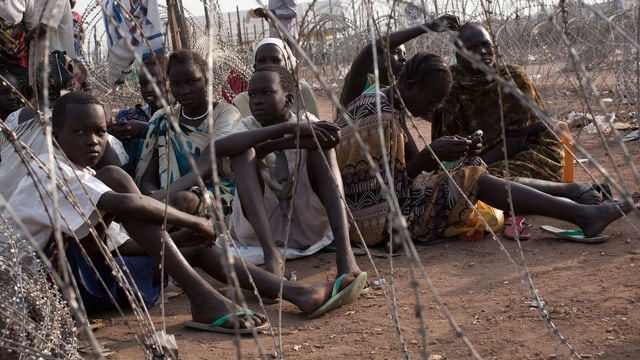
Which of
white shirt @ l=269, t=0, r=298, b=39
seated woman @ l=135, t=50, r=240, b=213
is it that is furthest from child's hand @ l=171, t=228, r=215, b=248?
white shirt @ l=269, t=0, r=298, b=39

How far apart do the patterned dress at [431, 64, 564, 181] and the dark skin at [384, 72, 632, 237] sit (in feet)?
1.87

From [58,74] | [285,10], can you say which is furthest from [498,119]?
[285,10]

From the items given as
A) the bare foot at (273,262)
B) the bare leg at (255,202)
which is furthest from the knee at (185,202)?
the bare foot at (273,262)

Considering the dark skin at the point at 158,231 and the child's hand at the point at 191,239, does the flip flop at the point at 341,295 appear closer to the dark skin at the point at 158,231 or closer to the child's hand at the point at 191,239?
the dark skin at the point at 158,231

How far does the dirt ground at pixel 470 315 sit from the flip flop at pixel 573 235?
1.4 inches

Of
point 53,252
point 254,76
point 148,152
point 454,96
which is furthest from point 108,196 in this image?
point 454,96

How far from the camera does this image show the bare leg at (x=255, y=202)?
308 centimetres

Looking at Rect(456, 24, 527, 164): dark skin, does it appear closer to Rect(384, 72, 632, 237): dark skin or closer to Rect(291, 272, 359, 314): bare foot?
Rect(384, 72, 632, 237): dark skin

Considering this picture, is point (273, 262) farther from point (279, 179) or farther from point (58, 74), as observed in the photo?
point (58, 74)

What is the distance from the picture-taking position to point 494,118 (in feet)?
14.2

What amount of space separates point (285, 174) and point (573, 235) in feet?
4.61

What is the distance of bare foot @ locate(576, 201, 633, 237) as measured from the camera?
11.3 ft

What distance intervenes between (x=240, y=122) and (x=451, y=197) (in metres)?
1.08

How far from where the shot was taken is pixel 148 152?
3.86m
